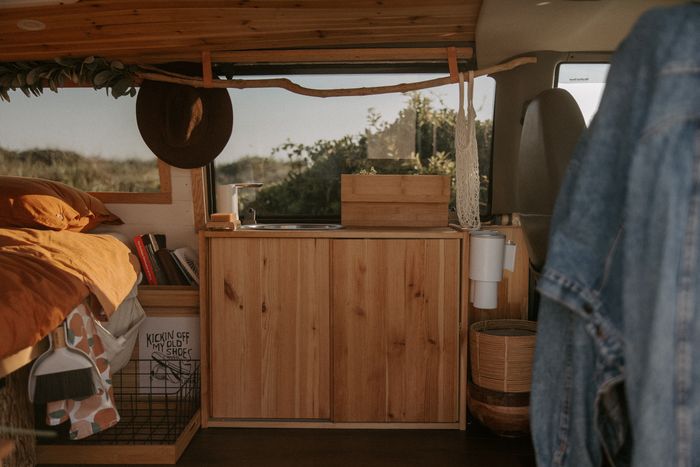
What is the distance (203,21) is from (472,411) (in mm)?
2060

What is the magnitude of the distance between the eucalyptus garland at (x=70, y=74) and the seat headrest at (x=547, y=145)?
1.81 meters

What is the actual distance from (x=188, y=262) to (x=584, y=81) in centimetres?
220

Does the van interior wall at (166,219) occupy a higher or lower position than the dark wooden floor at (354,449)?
higher

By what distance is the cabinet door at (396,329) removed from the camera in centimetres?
250

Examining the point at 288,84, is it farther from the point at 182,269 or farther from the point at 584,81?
the point at 584,81

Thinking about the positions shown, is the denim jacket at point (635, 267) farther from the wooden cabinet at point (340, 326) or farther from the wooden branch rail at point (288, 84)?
the wooden branch rail at point (288, 84)

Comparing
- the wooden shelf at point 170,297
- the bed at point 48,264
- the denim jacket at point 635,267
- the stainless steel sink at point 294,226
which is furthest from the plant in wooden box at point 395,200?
the denim jacket at point 635,267

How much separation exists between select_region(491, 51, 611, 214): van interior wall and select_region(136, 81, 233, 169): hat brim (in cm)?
135

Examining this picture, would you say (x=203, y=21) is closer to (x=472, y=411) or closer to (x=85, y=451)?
(x=85, y=451)

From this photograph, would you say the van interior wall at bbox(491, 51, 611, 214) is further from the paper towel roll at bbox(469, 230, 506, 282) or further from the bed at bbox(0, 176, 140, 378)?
the bed at bbox(0, 176, 140, 378)

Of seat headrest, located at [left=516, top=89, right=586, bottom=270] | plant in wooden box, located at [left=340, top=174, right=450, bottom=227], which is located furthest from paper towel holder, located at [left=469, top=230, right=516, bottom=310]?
plant in wooden box, located at [left=340, top=174, right=450, bottom=227]

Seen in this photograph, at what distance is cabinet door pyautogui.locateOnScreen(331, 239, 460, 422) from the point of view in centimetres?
250

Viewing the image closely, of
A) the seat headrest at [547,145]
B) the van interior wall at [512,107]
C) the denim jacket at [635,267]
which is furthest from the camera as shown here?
the van interior wall at [512,107]

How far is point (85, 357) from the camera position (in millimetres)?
1971
